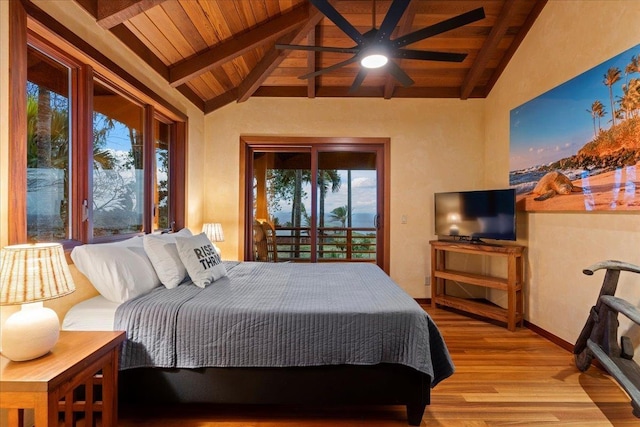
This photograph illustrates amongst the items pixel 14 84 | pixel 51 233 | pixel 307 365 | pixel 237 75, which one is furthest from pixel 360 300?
pixel 237 75

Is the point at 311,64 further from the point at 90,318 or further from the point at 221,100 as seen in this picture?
the point at 90,318

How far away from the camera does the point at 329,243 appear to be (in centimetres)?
445

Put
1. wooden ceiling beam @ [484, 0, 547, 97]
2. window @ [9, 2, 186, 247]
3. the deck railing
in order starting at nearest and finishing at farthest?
1. window @ [9, 2, 186, 247]
2. wooden ceiling beam @ [484, 0, 547, 97]
3. the deck railing

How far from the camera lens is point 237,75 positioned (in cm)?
379

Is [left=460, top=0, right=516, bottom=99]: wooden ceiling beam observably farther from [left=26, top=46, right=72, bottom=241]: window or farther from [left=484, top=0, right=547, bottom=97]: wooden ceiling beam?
[left=26, top=46, right=72, bottom=241]: window

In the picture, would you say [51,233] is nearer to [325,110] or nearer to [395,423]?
[395,423]

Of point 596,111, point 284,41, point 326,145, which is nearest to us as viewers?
point 596,111

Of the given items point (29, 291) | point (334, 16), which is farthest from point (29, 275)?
point (334, 16)

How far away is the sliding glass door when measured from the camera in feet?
13.9

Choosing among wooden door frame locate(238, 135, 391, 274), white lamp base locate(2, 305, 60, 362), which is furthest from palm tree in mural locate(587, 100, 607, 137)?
white lamp base locate(2, 305, 60, 362)

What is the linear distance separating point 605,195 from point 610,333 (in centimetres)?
101

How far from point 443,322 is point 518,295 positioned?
0.82 m

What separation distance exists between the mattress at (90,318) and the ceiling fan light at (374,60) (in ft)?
7.62

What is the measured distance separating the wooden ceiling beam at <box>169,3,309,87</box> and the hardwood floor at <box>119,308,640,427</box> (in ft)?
9.41
